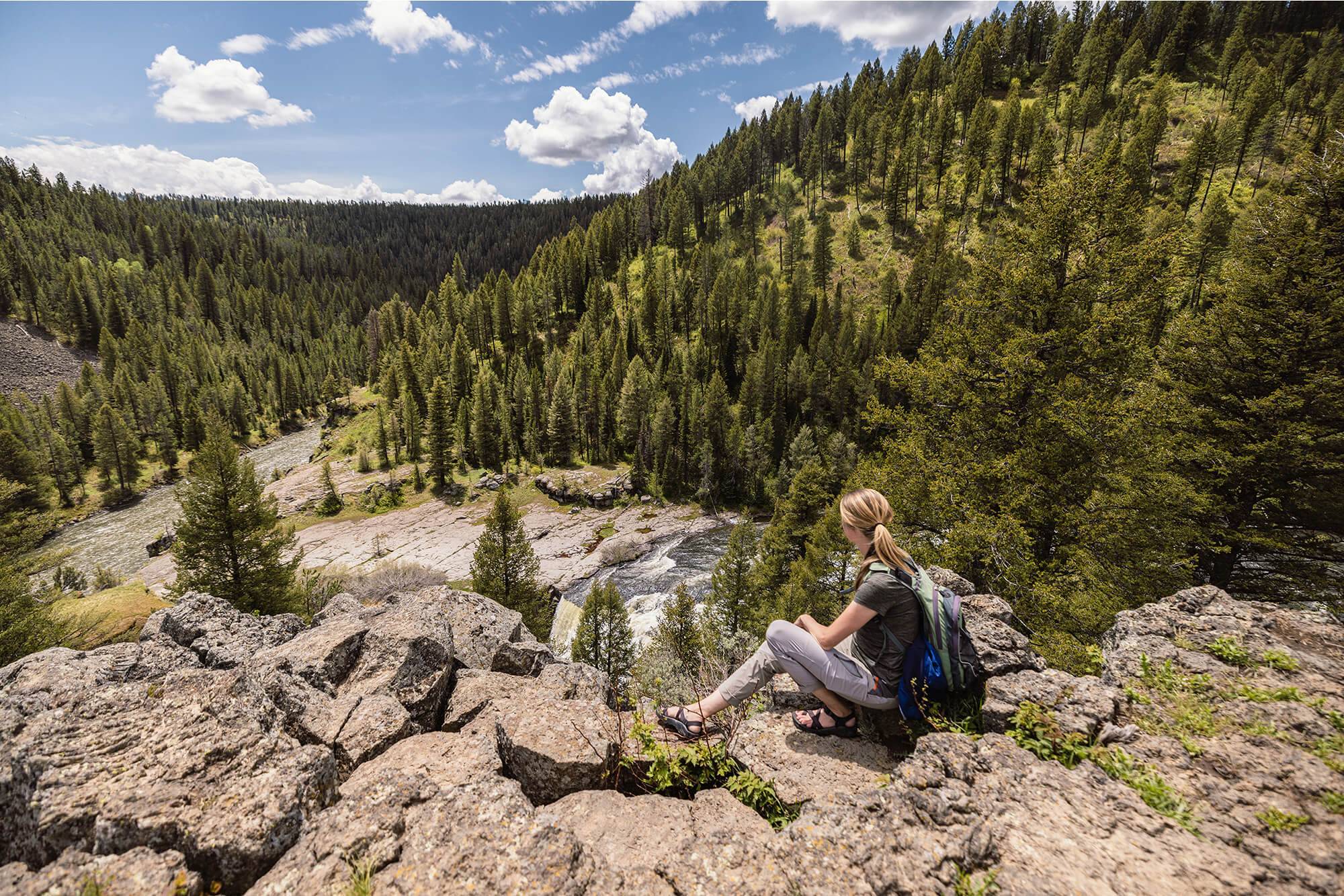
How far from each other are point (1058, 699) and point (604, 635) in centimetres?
2916

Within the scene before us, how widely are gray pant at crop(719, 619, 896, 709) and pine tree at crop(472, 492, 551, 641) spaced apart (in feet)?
76.8

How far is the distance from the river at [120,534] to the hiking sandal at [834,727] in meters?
59.2

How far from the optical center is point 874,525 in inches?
243

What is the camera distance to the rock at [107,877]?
12.6ft

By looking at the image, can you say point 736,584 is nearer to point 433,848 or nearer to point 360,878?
point 433,848

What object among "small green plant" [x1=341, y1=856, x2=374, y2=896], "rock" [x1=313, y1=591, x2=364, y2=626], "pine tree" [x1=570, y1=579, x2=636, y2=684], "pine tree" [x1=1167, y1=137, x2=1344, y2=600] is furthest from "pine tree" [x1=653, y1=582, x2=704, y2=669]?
"small green plant" [x1=341, y1=856, x2=374, y2=896]

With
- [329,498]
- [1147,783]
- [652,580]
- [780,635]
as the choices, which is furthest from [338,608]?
[329,498]

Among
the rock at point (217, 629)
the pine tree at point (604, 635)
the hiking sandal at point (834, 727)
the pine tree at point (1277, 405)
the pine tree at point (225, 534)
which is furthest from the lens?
the pine tree at point (604, 635)

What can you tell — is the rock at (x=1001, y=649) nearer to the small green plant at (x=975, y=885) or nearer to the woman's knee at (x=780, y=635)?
the woman's knee at (x=780, y=635)

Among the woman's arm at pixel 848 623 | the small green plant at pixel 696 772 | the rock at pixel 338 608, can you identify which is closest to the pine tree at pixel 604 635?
the rock at pixel 338 608

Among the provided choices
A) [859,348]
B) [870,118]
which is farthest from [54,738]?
[870,118]

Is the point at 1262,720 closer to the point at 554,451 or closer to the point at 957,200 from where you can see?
the point at 554,451

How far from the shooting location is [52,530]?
64812mm

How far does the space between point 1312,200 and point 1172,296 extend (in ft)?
10.3
